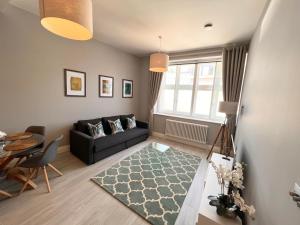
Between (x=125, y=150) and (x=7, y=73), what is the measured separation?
280 centimetres

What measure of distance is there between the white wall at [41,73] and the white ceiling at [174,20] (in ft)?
1.21

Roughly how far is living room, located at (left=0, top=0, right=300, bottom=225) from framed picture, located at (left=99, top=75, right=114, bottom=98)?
30 millimetres

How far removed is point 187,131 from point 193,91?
128 centimetres

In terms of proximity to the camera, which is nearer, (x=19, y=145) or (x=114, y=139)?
(x=19, y=145)

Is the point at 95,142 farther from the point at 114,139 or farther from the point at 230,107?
the point at 230,107

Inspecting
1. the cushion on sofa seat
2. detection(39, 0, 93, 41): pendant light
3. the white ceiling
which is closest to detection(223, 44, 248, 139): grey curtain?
the white ceiling

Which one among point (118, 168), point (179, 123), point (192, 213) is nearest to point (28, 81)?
point (118, 168)

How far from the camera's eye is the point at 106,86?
415 centimetres

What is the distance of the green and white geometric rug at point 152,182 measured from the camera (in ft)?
6.31

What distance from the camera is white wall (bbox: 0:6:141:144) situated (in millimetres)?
2428

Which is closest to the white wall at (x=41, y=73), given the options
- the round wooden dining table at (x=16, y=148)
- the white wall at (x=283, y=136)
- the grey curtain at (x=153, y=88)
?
the round wooden dining table at (x=16, y=148)

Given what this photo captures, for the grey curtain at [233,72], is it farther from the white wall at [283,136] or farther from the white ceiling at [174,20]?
the white wall at [283,136]

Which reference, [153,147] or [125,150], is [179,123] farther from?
[125,150]

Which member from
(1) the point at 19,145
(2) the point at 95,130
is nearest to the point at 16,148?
(1) the point at 19,145
